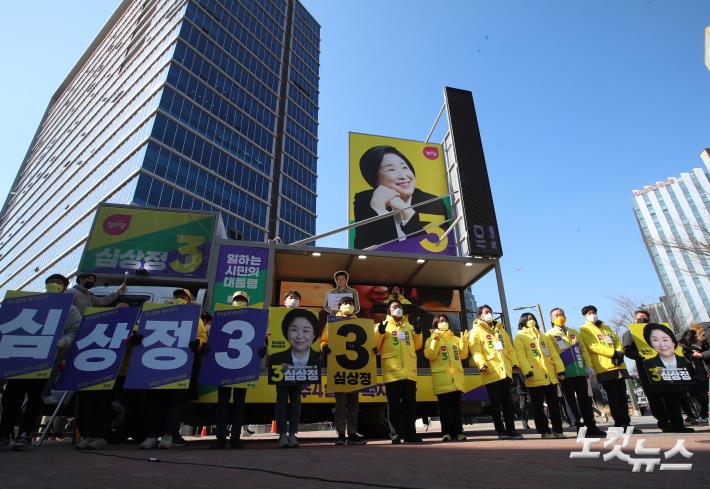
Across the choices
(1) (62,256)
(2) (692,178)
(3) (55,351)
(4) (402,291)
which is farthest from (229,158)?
(2) (692,178)

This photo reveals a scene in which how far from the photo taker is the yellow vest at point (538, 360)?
5995 millimetres

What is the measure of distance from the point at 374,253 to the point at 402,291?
265cm

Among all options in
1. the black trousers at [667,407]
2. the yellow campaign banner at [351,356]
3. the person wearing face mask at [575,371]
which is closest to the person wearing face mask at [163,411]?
the yellow campaign banner at [351,356]

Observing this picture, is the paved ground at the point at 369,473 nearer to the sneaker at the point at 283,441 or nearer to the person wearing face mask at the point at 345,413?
the sneaker at the point at 283,441

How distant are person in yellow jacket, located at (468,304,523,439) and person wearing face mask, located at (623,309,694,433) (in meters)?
1.56

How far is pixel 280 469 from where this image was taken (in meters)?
2.73

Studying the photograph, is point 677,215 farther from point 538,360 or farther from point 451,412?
point 451,412

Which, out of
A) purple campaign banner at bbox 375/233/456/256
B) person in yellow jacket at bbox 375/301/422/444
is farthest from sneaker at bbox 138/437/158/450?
purple campaign banner at bbox 375/233/456/256

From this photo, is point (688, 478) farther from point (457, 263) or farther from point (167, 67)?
point (167, 67)

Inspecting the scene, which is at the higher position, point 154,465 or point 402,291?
point 402,291

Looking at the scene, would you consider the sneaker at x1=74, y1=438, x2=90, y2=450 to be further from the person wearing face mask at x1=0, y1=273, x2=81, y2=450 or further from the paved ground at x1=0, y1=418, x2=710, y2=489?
the paved ground at x1=0, y1=418, x2=710, y2=489

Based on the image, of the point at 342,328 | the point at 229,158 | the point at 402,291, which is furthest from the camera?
the point at 229,158

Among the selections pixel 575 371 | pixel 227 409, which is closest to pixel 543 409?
pixel 575 371

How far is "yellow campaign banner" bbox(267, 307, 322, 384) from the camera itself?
522cm
